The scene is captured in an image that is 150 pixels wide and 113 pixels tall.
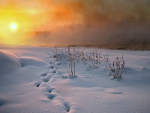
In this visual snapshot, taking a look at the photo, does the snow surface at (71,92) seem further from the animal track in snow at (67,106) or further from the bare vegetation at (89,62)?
the bare vegetation at (89,62)

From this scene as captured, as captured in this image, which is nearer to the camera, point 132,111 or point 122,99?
point 132,111

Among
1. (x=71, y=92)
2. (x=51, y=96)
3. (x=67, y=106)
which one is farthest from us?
(x=71, y=92)

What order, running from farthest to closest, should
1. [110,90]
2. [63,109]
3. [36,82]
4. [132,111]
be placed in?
[36,82], [110,90], [63,109], [132,111]

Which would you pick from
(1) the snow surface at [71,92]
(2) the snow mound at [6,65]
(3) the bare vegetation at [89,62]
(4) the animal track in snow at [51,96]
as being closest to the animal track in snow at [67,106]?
(1) the snow surface at [71,92]

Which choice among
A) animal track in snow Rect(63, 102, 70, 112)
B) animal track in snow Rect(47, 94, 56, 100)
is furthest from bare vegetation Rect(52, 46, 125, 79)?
animal track in snow Rect(63, 102, 70, 112)

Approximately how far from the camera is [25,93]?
8.06 feet

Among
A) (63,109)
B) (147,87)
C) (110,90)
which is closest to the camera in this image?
(63,109)

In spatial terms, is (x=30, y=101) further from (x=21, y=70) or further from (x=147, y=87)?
(x=147, y=87)

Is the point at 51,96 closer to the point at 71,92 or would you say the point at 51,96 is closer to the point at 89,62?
the point at 71,92

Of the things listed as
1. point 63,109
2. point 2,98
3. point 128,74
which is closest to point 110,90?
point 63,109

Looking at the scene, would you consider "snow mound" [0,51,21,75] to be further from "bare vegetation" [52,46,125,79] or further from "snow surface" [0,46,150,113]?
"bare vegetation" [52,46,125,79]

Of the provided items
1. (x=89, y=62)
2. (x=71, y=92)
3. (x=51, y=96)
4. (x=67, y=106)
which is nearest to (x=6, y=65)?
(x=51, y=96)

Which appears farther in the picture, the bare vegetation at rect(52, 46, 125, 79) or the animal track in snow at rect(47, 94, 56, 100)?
the bare vegetation at rect(52, 46, 125, 79)

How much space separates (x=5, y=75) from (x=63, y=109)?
1963 millimetres
